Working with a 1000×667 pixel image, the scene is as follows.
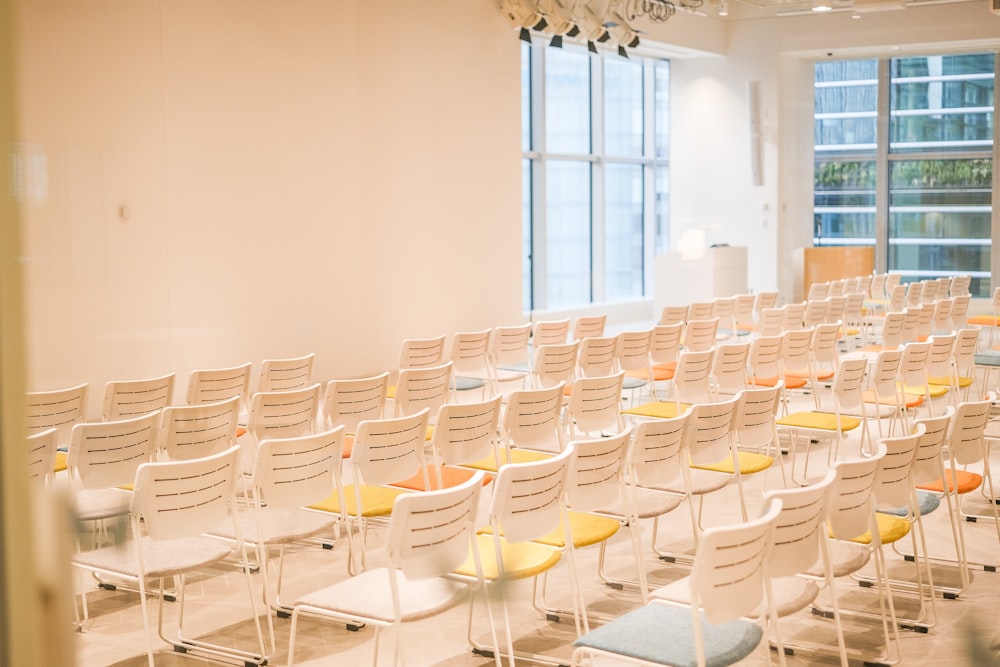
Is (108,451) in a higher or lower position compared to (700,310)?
lower

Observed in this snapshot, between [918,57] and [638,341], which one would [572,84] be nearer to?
[918,57]

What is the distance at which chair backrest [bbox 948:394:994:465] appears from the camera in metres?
5.07

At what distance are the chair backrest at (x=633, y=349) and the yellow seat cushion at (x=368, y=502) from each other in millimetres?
3440

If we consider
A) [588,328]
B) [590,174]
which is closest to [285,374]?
[588,328]

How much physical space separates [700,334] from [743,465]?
12.3ft

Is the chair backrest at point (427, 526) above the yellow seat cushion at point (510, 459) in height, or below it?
above

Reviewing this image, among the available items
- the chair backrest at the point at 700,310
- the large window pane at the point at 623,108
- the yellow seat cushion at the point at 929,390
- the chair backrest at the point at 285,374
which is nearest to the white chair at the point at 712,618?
the chair backrest at the point at 285,374

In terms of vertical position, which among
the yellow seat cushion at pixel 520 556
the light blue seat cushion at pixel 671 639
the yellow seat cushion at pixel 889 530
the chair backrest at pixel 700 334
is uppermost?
the chair backrest at pixel 700 334

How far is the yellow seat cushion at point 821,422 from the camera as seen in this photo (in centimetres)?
649

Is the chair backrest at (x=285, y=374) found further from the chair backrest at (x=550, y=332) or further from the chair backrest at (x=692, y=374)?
the chair backrest at (x=692, y=374)

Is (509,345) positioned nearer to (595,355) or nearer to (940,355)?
(595,355)

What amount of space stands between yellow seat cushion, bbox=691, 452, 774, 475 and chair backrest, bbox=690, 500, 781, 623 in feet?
6.14

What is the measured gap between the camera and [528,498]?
13.0ft

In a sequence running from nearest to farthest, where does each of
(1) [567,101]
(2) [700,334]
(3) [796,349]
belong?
(3) [796,349], (2) [700,334], (1) [567,101]
